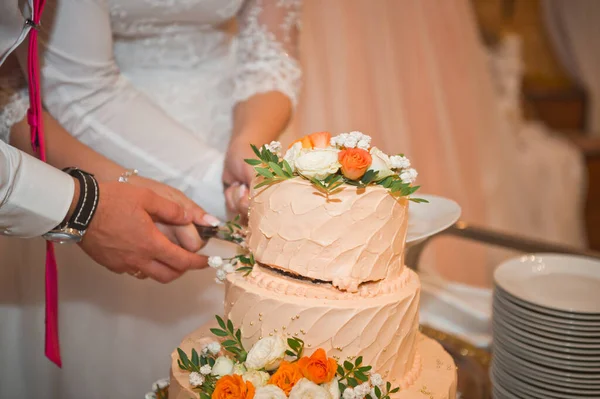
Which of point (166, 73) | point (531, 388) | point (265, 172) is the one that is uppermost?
point (166, 73)

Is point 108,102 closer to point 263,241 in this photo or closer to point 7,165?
point 7,165

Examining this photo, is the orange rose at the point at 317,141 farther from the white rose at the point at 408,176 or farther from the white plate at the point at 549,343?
the white plate at the point at 549,343

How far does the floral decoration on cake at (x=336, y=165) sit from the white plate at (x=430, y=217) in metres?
0.30

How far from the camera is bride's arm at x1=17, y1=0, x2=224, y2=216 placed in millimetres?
1697

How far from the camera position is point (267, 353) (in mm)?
1137

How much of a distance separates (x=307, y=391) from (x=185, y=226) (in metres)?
0.65

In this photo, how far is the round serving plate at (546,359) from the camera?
4.54ft

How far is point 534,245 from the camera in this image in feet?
7.08

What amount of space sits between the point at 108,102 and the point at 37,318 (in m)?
0.66

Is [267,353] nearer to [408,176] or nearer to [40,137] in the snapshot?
[408,176]

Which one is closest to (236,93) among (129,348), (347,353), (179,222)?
(179,222)

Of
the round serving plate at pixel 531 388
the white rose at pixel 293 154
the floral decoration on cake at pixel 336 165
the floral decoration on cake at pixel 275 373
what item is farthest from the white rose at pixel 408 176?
the round serving plate at pixel 531 388

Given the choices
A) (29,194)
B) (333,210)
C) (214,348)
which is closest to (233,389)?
(214,348)

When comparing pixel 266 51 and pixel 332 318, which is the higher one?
pixel 266 51
